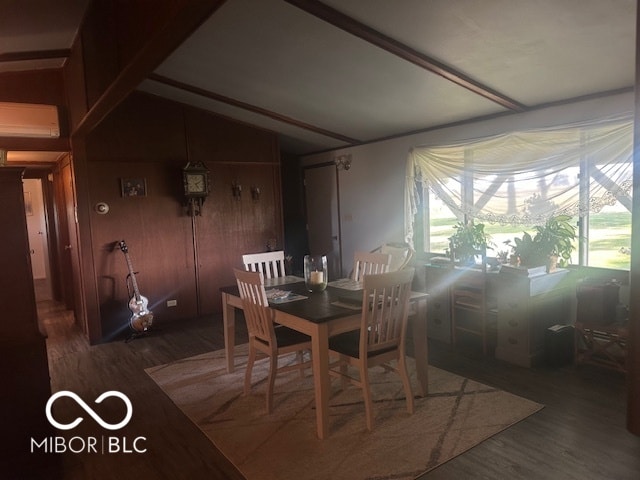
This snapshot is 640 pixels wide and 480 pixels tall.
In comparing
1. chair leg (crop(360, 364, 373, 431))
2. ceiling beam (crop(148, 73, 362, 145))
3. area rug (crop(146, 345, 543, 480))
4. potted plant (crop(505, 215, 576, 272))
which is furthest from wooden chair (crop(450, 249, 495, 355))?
ceiling beam (crop(148, 73, 362, 145))

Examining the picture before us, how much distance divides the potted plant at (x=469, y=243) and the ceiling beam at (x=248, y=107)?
6.95ft

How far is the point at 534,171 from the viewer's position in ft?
12.8

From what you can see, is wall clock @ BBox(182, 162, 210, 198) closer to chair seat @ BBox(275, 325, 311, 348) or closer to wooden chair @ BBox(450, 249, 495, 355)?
chair seat @ BBox(275, 325, 311, 348)

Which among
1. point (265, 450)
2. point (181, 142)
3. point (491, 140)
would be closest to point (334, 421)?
point (265, 450)

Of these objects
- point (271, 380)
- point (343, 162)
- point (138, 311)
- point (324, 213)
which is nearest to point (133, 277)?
point (138, 311)

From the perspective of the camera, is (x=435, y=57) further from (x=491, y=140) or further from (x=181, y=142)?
(x=181, y=142)

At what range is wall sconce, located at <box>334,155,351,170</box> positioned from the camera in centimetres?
609

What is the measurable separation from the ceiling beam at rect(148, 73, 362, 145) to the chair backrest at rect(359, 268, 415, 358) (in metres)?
3.06

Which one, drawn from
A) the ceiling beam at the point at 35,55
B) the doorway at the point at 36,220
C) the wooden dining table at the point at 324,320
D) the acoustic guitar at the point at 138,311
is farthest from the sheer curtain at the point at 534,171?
the doorway at the point at 36,220

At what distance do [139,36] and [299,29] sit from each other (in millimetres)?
1198

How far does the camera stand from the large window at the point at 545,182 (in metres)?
3.45

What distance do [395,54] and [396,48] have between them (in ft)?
0.31

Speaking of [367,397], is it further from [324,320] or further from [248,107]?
[248,107]

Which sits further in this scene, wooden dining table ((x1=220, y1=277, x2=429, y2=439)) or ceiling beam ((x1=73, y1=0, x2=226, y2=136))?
wooden dining table ((x1=220, y1=277, x2=429, y2=439))
